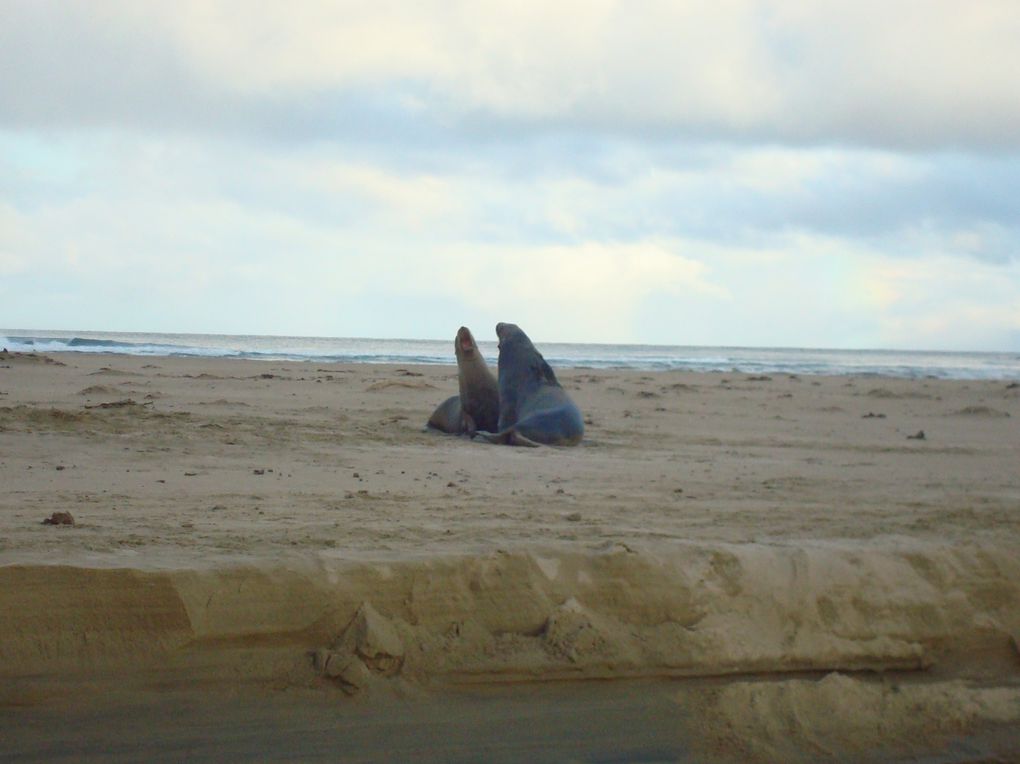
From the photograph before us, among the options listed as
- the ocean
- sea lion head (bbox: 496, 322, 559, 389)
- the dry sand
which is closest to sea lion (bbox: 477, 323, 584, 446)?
sea lion head (bbox: 496, 322, 559, 389)

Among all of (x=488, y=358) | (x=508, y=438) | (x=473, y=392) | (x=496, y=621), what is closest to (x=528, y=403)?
(x=473, y=392)

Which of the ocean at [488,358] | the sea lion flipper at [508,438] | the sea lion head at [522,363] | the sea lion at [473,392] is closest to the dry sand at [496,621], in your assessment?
the sea lion flipper at [508,438]

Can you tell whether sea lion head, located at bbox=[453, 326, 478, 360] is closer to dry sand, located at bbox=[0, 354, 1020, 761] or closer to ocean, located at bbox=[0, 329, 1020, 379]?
dry sand, located at bbox=[0, 354, 1020, 761]

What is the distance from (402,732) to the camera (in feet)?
10.2

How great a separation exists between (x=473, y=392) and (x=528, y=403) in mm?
601

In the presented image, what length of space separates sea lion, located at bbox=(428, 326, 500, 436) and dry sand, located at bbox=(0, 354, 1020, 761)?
3706 millimetres

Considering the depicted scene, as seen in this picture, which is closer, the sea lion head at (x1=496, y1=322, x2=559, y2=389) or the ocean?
the sea lion head at (x1=496, y1=322, x2=559, y2=389)

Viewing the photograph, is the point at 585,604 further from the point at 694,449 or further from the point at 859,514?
the point at 694,449

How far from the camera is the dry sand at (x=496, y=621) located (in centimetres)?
317

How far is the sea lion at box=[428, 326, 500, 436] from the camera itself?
9391 millimetres

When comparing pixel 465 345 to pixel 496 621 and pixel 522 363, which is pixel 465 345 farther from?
pixel 496 621

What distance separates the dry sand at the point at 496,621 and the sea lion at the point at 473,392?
12.2 ft

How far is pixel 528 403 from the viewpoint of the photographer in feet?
30.3

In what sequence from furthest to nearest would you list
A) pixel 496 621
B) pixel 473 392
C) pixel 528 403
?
pixel 473 392, pixel 528 403, pixel 496 621
